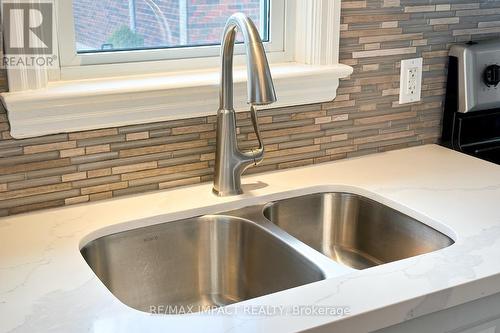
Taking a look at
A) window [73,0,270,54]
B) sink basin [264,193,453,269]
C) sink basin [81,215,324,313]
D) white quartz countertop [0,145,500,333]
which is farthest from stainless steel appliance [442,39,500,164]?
sink basin [81,215,324,313]

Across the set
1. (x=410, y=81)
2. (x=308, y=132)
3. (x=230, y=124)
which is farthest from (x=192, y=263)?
(x=410, y=81)

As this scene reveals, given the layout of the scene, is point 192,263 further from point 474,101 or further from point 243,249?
point 474,101

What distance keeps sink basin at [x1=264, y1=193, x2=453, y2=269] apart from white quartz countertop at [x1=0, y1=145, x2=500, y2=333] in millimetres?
25

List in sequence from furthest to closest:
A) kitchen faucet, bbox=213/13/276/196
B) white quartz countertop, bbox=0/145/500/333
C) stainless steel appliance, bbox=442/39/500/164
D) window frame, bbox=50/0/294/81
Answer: stainless steel appliance, bbox=442/39/500/164 → window frame, bbox=50/0/294/81 → kitchen faucet, bbox=213/13/276/196 → white quartz countertop, bbox=0/145/500/333

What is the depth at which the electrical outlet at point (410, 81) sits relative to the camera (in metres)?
1.75

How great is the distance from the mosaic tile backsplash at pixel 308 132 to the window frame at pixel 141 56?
0.49ft

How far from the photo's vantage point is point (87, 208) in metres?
1.39

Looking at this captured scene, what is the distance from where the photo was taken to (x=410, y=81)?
176 centimetres

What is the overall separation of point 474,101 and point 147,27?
2.95 ft

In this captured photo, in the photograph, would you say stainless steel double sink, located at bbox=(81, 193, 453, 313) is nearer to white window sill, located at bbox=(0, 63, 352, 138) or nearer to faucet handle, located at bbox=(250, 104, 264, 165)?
faucet handle, located at bbox=(250, 104, 264, 165)

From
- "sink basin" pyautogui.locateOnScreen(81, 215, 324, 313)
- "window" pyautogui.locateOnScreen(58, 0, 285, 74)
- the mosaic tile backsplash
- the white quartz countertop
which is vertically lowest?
"sink basin" pyautogui.locateOnScreen(81, 215, 324, 313)

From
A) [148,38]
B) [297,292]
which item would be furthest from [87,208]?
[297,292]

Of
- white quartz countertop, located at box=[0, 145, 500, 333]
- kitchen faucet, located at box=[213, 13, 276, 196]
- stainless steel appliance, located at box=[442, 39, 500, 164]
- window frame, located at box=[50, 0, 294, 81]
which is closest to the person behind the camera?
white quartz countertop, located at box=[0, 145, 500, 333]

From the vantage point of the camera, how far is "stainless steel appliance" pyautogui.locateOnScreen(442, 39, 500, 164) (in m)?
1.74
